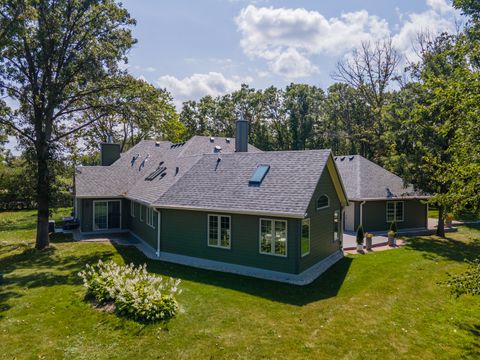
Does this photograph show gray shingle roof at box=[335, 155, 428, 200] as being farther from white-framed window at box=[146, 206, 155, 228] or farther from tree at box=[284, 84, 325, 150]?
tree at box=[284, 84, 325, 150]

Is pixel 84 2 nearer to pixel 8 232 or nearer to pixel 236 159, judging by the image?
pixel 236 159

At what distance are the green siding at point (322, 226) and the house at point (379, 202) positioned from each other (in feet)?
20.0

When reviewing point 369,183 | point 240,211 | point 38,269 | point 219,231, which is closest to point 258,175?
point 240,211

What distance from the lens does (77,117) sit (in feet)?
79.6

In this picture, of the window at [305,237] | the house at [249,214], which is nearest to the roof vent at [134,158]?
the house at [249,214]

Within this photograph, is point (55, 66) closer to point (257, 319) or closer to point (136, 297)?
point (136, 297)

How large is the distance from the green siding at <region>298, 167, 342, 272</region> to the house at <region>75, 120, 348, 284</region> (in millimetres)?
45

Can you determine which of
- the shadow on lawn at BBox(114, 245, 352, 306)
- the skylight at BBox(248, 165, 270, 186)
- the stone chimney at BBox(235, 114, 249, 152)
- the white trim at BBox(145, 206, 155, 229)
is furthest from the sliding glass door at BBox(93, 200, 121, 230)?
the skylight at BBox(248, 165, 270, 186)

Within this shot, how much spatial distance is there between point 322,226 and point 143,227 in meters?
10.5

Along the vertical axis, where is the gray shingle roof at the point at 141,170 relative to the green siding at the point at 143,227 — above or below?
above

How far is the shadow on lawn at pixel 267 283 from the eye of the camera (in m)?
11.2

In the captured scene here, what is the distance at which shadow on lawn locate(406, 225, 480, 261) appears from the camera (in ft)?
A: 56.9

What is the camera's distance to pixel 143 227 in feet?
62.9

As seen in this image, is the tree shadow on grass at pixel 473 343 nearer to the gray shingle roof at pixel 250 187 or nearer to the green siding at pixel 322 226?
the green siding at pixel 322 226
